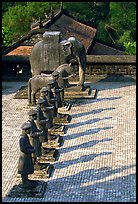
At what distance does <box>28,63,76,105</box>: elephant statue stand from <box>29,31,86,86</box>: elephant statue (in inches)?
29.1

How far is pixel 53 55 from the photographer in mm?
17703

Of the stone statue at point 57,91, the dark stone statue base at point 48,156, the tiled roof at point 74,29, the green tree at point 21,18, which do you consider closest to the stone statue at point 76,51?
the stone statue at point 57,91

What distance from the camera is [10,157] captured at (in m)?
12.7

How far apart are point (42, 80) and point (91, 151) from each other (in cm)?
355

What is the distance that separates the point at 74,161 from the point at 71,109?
3981 millimetres

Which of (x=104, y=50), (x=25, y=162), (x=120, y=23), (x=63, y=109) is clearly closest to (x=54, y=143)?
(x=25, y=162)

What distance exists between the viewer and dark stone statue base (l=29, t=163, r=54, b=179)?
1150cm

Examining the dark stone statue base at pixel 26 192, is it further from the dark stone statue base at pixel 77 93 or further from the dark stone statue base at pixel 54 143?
the dark stone statue base at pixel 77 93

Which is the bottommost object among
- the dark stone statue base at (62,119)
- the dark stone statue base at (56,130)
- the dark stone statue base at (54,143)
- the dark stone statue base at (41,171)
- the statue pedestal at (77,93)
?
the dark stone statue base at (41,171)

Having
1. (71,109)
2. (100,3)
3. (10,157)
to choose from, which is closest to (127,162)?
(10,157)

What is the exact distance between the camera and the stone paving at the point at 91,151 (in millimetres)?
10805

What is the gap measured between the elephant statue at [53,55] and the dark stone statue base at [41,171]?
6096 mm

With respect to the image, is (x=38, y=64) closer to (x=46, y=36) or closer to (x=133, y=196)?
(x=46, y=36)

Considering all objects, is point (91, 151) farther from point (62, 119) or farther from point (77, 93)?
point (77, 93)
